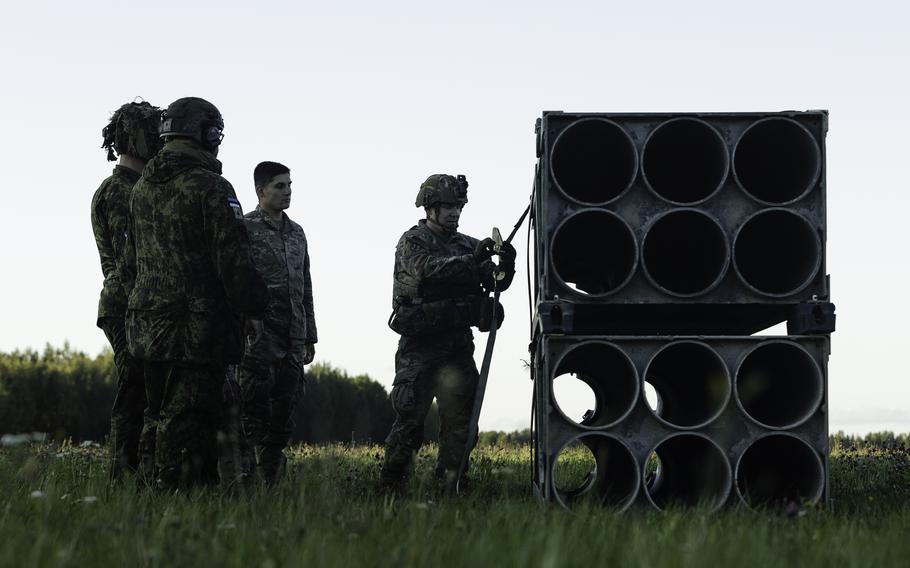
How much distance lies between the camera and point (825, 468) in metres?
6.35

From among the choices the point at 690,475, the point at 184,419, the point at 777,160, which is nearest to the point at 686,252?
the point at 777,160

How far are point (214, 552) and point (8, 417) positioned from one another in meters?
23.5

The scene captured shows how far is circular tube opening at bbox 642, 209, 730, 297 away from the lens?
631cm

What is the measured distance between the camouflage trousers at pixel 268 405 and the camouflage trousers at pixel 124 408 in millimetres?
1192

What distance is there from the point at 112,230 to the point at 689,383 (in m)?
3.79

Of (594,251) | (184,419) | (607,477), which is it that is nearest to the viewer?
(184,419)

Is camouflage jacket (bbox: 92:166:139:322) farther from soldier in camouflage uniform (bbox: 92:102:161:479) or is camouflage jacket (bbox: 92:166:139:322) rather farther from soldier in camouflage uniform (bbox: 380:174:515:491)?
soldier in camouflage uniform (bbox: 380:174:515:491)

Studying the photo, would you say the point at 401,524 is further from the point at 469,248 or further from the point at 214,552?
the point at 469,248

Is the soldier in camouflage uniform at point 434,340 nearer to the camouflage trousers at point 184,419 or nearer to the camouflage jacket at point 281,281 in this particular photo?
the camouflage jacket at point 281,281

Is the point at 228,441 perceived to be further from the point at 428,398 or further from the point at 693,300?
the point at 693,300

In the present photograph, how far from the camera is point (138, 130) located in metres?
7.05

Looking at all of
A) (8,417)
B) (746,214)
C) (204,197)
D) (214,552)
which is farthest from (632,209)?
(8,417)

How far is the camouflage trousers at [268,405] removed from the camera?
7906 millimetres

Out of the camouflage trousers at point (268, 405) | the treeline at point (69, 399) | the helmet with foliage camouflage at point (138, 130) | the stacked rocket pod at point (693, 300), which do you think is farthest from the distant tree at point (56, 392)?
the stacked rocket pod at point (693, 300)
